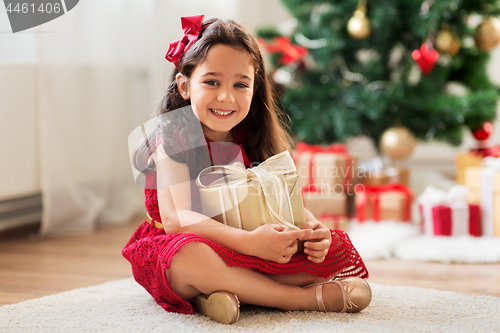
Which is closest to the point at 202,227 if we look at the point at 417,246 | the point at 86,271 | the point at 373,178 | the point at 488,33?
the point at 86,271

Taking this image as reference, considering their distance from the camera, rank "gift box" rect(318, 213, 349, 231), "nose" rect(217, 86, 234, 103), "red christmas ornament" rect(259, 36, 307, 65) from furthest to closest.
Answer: "red christmas ornament" rect(259, 36, 307, 65) < "gift box" rect(318, 213, 349, 231) < "nose" rect(217, 86, 234, 103)

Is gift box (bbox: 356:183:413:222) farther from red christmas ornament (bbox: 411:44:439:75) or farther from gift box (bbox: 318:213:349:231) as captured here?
red christmas ornament (bbox: 411:44:439:75)

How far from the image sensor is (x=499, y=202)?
1.43m

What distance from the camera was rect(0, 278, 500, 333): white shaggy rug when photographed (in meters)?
0.76

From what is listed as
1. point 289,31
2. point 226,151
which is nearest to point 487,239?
point 226,151

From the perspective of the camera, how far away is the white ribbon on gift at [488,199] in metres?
1.44

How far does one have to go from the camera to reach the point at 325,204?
157 cm

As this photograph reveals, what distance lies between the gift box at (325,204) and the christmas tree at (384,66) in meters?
0.31

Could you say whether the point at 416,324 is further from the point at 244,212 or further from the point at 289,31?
the point at 289,31

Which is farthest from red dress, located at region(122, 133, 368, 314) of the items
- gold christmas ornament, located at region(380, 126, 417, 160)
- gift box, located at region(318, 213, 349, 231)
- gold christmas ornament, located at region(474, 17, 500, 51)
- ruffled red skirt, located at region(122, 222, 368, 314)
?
gold christmas ornament, located at region(474, 17, 500, 51)

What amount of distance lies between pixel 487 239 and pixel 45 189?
4.32 feet

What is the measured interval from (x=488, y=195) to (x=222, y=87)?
970mm

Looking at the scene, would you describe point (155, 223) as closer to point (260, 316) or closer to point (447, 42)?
point (260, 316)

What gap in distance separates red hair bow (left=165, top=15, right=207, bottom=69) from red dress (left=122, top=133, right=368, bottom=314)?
24 centimetres
